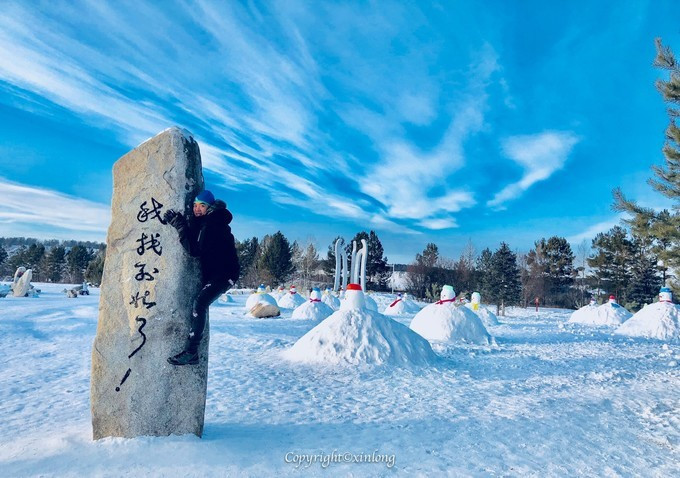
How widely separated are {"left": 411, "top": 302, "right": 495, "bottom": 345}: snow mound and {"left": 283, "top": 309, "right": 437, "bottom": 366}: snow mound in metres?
3.64

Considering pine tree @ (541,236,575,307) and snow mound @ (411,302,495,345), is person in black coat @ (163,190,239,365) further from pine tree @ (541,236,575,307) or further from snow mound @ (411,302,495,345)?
pine tree @ (541,236,575,307)

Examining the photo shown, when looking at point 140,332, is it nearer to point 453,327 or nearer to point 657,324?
point 453,327

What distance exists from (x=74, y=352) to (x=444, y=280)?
41760mm

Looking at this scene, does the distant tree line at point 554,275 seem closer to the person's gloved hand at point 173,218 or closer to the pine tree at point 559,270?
the pine tree at point 559,270

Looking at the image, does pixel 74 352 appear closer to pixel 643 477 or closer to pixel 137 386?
pixel 137 386

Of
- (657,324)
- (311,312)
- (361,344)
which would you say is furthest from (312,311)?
(657,324)

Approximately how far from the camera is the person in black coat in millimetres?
3932

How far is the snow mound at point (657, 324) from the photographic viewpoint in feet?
51.0

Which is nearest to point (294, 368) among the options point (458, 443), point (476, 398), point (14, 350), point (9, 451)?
point (476, 398)

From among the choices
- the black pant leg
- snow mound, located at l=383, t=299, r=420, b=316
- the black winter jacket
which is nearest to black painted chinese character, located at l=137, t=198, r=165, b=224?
the black winter jacket

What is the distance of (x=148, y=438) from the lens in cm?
367

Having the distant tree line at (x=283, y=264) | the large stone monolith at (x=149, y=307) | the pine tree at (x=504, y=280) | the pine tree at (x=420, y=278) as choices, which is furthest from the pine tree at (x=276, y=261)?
the large stone monolith at (x=149, y=307)

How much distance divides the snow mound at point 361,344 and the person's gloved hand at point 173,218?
482cm

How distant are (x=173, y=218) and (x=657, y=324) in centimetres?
1844
